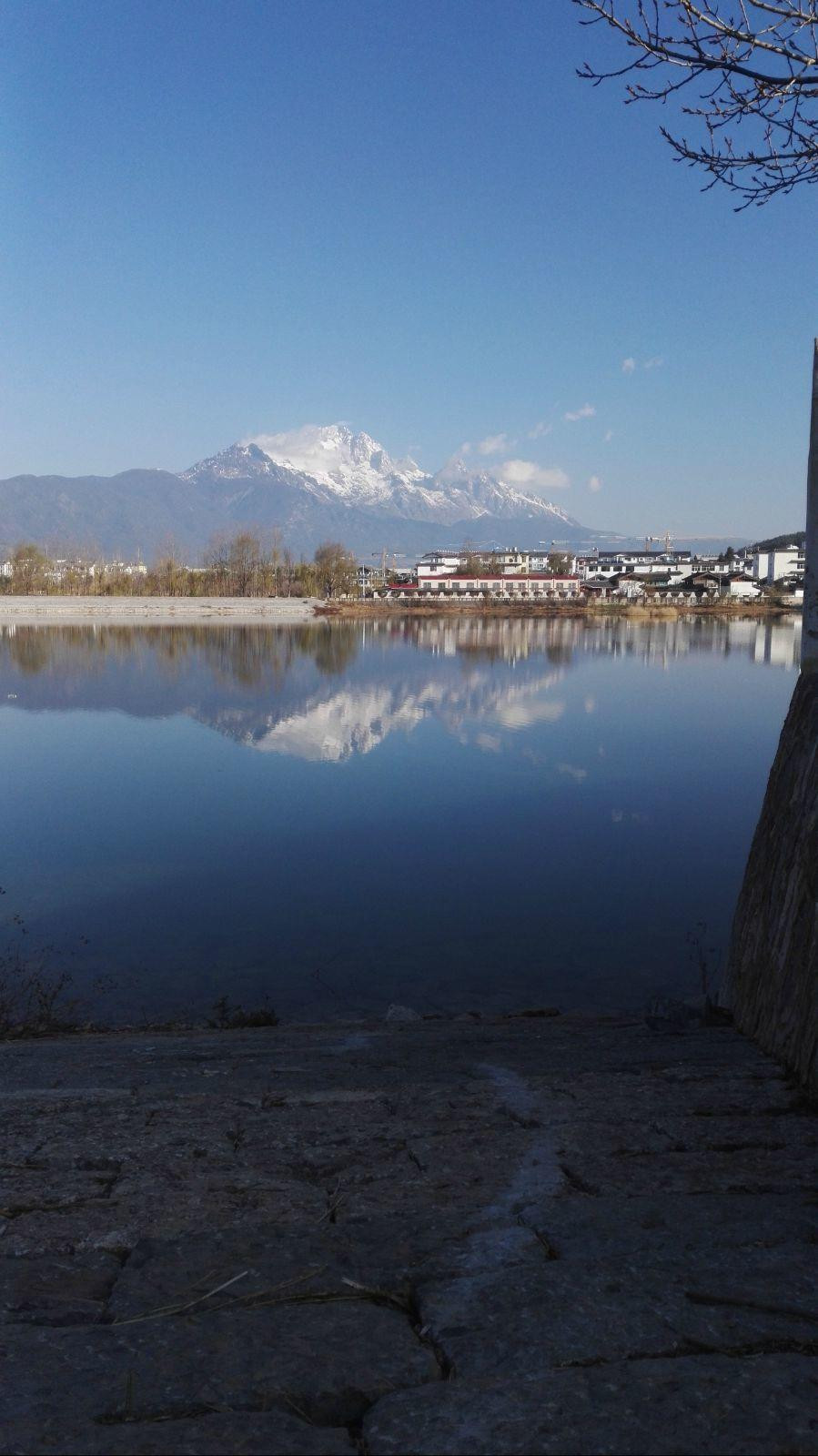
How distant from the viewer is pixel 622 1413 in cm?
183

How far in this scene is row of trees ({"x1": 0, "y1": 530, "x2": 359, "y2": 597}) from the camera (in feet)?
387

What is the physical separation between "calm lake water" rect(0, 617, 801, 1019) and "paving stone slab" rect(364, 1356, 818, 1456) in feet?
22.6

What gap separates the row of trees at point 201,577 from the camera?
117938mm

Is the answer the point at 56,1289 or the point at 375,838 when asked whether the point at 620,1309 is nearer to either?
the point at 56,1289

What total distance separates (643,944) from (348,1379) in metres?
9.15

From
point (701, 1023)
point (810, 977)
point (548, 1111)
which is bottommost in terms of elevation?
point (701, 1023)

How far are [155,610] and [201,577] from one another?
22744 mm

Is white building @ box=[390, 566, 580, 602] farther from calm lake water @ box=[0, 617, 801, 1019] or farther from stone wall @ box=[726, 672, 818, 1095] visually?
stone wall @ box=[726, 672, 818, 1095]

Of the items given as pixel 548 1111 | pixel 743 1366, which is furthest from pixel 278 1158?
pixel 743 1366

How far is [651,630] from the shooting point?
8500 cm

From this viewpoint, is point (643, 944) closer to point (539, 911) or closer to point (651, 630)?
point (539, 911)

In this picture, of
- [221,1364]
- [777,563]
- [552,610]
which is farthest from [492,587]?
[221,1364]

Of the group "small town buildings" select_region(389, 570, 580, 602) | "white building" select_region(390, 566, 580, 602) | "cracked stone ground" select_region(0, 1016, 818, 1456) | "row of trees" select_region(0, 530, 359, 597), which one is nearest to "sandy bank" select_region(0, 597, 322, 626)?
"row of trees" select_region(0, 530, 359, 597)

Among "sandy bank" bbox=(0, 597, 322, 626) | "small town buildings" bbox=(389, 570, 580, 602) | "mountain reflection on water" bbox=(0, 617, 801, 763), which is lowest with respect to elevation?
"mountain reflection on water" bbox=(0, 617, 801, 763)
